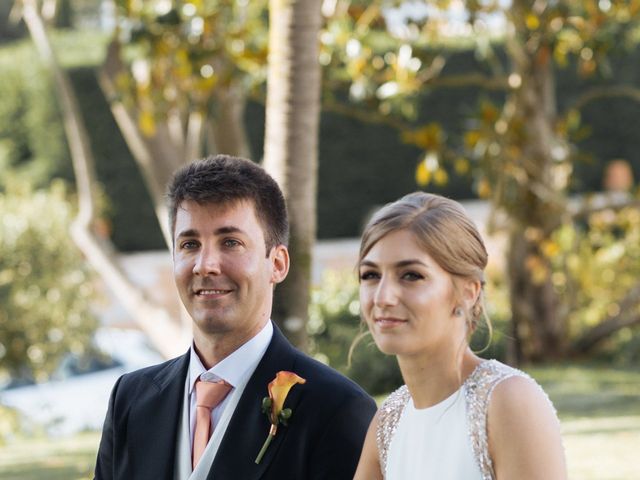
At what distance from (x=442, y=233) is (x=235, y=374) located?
0.74 meters

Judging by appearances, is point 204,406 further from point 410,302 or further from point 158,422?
point 410,302

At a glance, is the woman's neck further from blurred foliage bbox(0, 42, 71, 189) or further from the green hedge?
blurred foliage bbox(0, 42, 71, 189)

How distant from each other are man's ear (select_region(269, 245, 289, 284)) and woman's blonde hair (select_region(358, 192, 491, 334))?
1.42 ft

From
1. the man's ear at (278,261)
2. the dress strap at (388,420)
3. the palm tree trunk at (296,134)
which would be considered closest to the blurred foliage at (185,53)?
the palm tree trunk at (296,134)

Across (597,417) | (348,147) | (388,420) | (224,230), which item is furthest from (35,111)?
(388,420)

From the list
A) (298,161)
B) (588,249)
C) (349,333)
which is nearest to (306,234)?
(298,161)

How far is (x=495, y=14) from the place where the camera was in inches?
317

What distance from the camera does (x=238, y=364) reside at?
289 centimetres

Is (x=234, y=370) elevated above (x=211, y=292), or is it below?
below

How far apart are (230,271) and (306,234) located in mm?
2009

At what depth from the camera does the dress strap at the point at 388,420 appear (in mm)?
2602

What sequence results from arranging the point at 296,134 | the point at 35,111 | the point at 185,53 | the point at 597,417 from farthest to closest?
the point at 35,111 → the point at 597,417 → the point at 185,53 → the point at 296,134

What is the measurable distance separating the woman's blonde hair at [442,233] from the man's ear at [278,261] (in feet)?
1.42

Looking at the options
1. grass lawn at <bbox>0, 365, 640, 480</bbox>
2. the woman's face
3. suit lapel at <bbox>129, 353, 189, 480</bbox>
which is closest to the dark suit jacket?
suit lapel at <bbox>129, 353, 189, 480</bbox>
